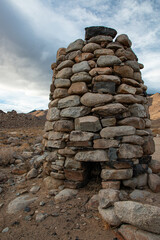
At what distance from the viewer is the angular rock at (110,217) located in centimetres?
194

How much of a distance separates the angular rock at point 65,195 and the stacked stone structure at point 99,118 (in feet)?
0.45

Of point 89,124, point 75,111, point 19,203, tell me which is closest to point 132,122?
point 89,124

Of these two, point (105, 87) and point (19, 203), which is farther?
point (105, 87)

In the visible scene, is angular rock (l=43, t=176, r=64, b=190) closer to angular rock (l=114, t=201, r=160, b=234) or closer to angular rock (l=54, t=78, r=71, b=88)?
angular rock (l=114, t=201, r=160, b=234)

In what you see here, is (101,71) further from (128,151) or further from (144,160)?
(144,160)

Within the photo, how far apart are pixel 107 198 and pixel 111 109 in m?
1.44

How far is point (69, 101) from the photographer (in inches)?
126

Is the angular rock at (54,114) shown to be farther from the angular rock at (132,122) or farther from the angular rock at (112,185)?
the angular rock at (112,185)

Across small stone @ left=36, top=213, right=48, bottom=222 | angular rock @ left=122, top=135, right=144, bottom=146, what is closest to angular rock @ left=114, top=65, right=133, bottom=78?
angular rock @ left=122, top=135, right=144, bottom=146

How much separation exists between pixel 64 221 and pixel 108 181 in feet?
3.18

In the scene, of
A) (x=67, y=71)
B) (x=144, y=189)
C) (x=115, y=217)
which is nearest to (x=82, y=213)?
(x=115, y=217)

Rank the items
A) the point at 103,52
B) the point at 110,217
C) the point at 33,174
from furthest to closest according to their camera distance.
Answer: the point at 33,174
the point at 103,52
the point at 110,217

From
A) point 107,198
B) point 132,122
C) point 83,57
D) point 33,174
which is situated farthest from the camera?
point 33,174

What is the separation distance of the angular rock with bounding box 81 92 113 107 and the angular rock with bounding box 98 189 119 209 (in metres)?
1.52
